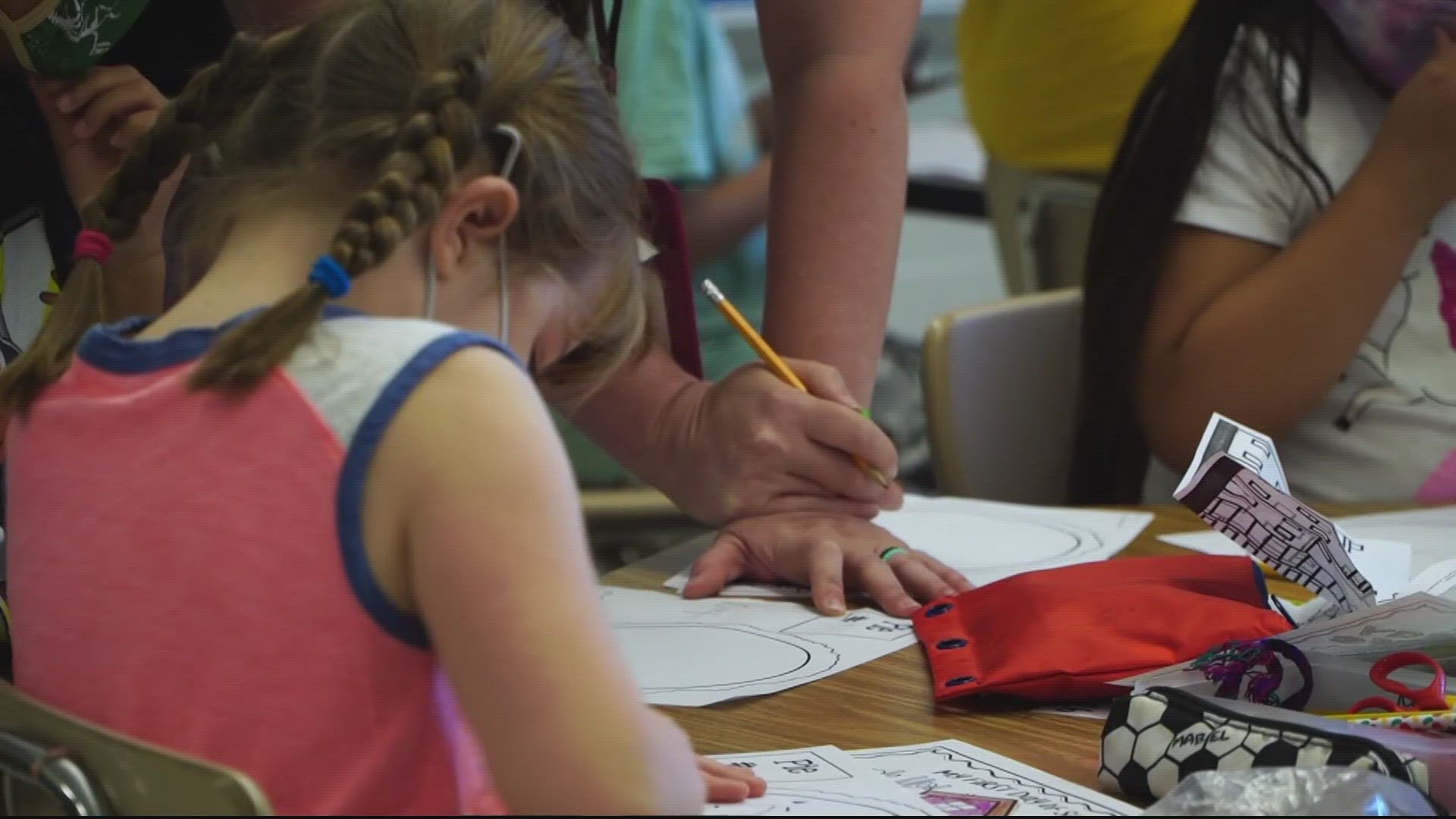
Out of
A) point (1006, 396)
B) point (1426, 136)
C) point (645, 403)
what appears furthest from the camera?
point (1006, 396)

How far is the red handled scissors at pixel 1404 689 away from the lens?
32.2 inches

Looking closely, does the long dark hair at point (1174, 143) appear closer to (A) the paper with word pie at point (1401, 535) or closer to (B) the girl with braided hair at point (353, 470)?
(A) the paper with word pie at point (1401, 535)

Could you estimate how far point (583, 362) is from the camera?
2.99 ft

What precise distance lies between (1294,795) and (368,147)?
1.54 feet

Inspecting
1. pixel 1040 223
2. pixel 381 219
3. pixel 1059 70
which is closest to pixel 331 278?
pixel 381 219

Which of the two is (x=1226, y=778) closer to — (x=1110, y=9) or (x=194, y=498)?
(x=194, y=498)

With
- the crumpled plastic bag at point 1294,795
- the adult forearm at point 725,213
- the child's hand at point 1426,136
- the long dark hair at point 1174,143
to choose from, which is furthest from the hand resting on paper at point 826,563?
the adult forearm at point 725,213

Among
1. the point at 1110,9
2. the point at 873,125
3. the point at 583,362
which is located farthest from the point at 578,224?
the point at 1110,9

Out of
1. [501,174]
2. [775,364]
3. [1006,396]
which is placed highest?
[501,174]

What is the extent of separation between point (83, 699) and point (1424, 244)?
4.00ft

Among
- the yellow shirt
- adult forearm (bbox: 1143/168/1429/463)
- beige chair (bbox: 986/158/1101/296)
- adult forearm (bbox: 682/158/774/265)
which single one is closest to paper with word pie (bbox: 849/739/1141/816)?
adult forearm (bbox: 1143/168/1429/463)

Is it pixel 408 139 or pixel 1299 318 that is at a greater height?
pixel 408 139

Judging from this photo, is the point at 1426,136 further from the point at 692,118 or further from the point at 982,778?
the point at 692,118

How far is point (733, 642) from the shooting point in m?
1.03
